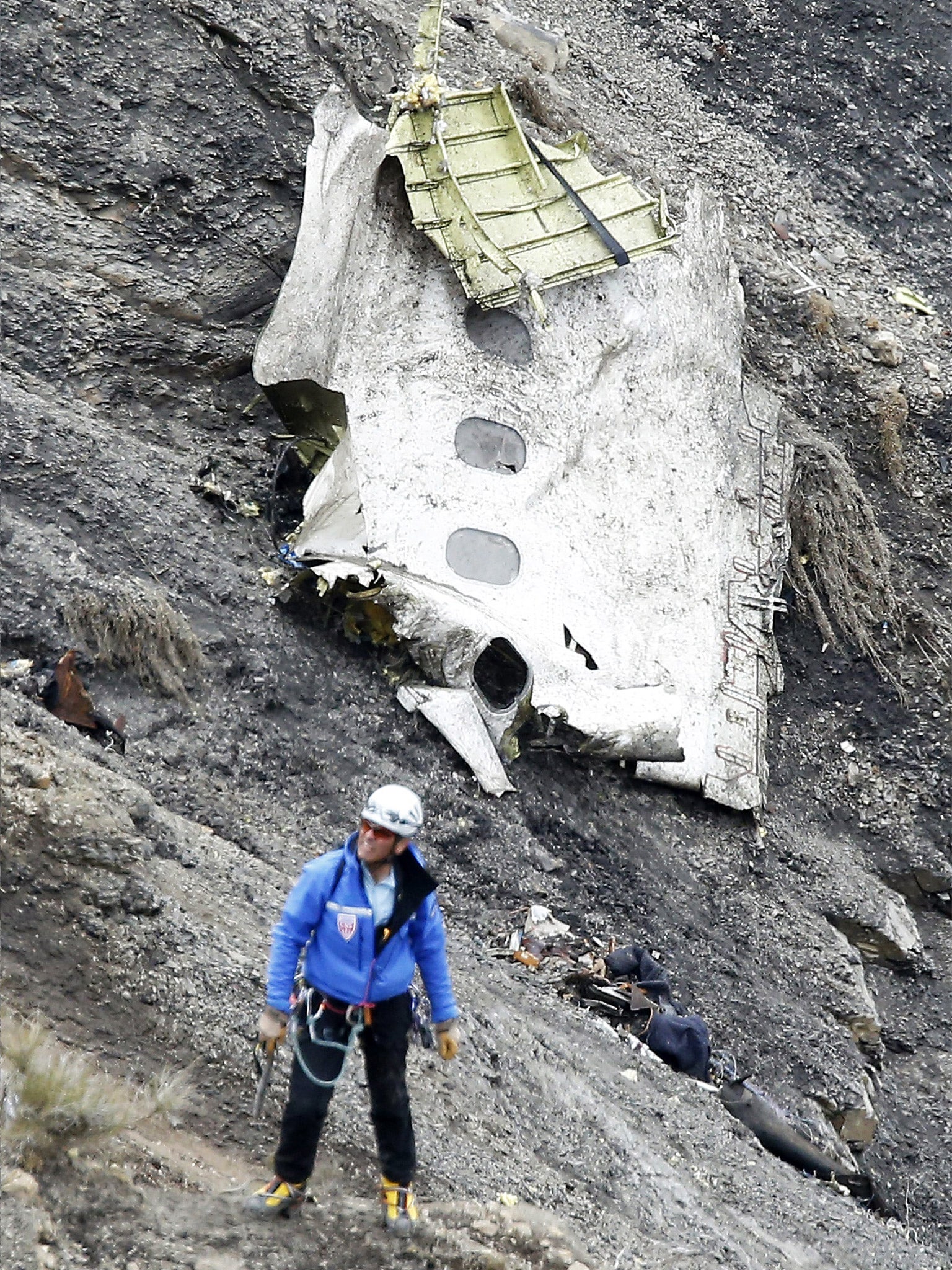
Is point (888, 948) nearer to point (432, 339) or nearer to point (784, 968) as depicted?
point (784, 968)

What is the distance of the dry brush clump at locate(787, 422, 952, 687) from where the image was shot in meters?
12.2

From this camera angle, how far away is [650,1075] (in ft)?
24.9

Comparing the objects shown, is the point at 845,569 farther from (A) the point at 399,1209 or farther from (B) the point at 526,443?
(A) the point at 399,1209

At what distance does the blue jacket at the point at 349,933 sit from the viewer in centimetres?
416

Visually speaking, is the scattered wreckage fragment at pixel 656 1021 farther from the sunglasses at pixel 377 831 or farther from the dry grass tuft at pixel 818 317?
the dry grass tuft at pixel 818 317

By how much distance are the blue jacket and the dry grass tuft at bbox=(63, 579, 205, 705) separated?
14.7 feet

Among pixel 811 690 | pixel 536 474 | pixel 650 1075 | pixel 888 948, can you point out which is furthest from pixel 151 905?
pixel 811 690

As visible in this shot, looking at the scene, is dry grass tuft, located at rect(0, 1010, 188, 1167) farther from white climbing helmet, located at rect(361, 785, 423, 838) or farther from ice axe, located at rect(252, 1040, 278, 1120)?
white climbing helmet, located at rect(361, 785, 423, 838)

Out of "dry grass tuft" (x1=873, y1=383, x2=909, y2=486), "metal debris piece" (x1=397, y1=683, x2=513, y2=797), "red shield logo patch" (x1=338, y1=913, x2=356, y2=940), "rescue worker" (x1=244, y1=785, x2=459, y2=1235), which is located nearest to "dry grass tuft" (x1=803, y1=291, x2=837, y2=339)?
"dry grass tuft" (x1=873, y1=383, x2=909, y2=486)

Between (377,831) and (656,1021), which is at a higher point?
(377,831)

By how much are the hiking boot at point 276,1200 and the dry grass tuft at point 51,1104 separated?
46 centimetres

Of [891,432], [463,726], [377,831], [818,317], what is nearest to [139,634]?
[463,726]

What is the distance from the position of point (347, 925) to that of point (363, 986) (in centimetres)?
22

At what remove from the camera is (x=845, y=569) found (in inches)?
486
